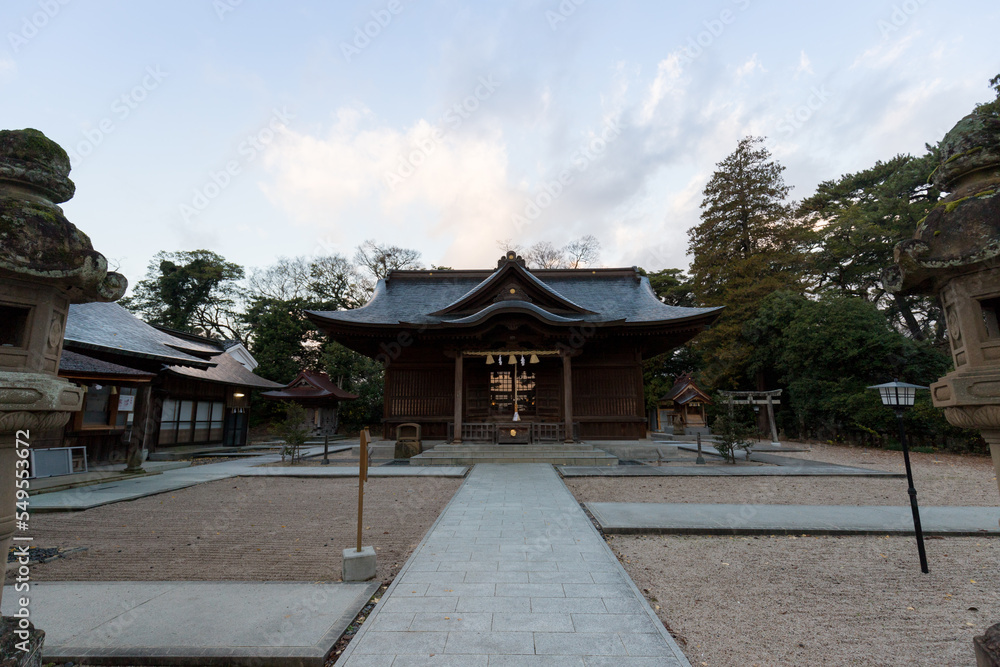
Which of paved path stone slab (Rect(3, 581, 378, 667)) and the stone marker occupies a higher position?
the stone marker

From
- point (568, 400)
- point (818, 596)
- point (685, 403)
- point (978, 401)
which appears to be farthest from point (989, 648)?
point (685, 403)

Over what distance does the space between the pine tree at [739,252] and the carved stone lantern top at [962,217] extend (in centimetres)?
2246

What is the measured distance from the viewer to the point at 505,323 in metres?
14.1

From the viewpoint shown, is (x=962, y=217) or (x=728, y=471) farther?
(x=728, y=471)

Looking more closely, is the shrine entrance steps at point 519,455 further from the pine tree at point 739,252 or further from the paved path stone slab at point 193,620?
the pine tree at point 739,252

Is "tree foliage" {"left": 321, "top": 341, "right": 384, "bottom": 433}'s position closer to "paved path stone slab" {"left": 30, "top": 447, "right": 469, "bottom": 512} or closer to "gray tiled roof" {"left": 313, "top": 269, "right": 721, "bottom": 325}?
"gray tiled roof" {"left": 313, "top": 269, "right": 721, "bottom": 325}

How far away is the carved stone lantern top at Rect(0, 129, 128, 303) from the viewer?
8.05 feet

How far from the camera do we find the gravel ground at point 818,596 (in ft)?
10.1

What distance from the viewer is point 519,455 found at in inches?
516

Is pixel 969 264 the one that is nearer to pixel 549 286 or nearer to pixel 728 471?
pixel 728 471

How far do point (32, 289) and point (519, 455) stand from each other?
1179 cm

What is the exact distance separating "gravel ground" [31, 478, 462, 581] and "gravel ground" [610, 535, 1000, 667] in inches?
117

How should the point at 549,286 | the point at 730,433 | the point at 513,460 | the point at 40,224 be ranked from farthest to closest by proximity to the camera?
the point at 549,286, the point at 513,460, the point at 730,433, the point at 40,224

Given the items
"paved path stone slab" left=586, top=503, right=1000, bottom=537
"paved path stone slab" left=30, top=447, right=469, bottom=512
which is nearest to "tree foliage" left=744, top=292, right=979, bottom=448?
"paved path stone slab" left=586, top=503, right=1000, bottom=537
